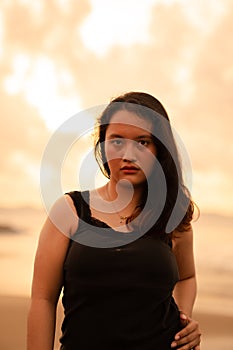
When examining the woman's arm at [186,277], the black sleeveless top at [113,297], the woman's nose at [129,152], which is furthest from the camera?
the woman's arm at [186,277]

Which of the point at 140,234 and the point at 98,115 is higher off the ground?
the point at 98,115

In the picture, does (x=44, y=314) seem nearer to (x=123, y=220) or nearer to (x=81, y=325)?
(x=81, y=325)

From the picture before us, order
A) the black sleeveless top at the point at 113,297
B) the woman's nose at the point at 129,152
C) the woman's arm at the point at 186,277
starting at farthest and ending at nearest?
the woman's arm at the point at 186,277, the woman's nose at the point at 129,152, the black sleeveless top at the point at 113,297

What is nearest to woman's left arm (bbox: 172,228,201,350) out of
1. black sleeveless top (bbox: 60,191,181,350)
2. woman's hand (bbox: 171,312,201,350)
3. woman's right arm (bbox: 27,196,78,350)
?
woman's hand (bbox: 171,312,201,350)

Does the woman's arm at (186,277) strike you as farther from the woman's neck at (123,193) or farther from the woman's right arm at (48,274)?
the woman's right arm at (48,274)

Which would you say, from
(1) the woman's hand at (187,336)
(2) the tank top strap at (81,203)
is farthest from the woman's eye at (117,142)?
(1) the woman's hand at (187,336)

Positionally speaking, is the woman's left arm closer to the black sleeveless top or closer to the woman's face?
the black sleeveless top

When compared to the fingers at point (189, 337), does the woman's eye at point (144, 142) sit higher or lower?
higher

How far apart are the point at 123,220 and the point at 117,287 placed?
0.72 ft

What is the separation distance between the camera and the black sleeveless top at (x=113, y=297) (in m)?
1.32

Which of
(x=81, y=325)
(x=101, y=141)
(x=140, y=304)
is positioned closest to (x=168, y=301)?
(x=140, y=304)

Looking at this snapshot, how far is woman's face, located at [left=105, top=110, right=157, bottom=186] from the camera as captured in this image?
4.74ft

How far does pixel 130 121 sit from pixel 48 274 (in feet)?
1.38

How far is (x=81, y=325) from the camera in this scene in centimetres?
134
